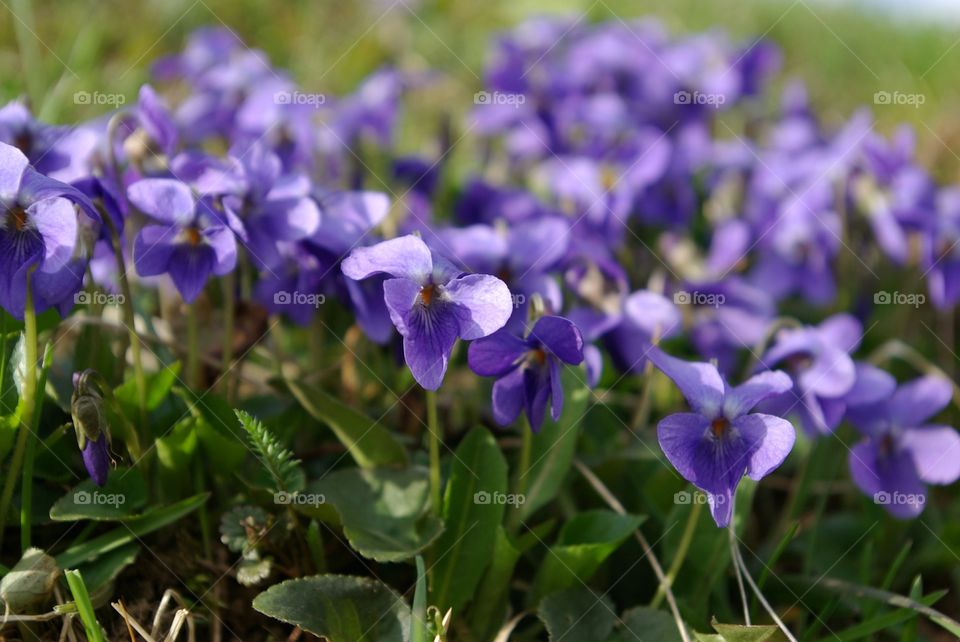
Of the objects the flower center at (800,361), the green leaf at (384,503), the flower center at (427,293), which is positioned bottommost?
the green leaf at (384,503)

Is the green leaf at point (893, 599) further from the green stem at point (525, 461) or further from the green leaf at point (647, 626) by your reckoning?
the green stem at point (525, 461)

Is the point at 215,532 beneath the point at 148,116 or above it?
beneath

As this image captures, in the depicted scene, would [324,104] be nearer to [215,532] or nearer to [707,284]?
[707,284]

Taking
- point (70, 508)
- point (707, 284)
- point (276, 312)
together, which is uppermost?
point (707, 284)

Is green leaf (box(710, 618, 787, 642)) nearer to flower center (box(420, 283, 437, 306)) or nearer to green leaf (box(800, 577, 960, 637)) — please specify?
green leaf (box(800, 577, 960, 637))

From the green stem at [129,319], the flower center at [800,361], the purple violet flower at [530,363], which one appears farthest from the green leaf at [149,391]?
the flower center at [800,361]

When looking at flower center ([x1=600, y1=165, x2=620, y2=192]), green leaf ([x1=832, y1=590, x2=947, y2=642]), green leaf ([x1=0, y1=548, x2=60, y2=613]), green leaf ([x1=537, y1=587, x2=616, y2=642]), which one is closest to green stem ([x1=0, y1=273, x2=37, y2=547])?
green leaf ([x1=0, y1=548, x2=60, y2=613])

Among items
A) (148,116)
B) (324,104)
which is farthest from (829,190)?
(148,116)

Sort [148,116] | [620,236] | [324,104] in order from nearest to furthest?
[148,116]
[620,236]
[324,104]
